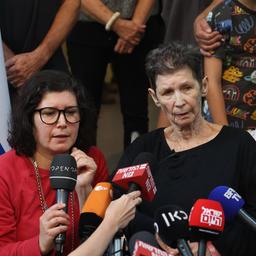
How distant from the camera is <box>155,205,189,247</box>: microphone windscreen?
208cm

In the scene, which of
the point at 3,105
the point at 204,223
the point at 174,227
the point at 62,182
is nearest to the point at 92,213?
the point at 62,182

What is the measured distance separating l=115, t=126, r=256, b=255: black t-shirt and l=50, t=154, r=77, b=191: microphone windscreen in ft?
1.71

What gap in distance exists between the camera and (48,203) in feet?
8.45

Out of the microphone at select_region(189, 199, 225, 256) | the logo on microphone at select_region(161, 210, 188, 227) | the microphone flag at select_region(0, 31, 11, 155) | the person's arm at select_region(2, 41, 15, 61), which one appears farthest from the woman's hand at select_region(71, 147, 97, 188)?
the person's arm at select_region(2, 41, 15, 61)

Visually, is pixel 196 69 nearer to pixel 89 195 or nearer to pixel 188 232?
pixel 89 195

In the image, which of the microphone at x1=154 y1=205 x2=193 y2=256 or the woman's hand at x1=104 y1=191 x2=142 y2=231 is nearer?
the microphone at x1=154 y1=205 x2=193 y2=256

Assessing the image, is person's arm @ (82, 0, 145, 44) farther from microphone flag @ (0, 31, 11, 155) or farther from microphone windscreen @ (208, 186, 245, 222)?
microphone windscreen @ (208, 186, 245, 222)

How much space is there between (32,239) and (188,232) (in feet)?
1.86

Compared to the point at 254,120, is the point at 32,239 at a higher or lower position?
lower

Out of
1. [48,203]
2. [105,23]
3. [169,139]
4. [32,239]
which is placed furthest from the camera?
[105,23]

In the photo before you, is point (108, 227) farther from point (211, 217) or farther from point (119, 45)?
point (119, 45)

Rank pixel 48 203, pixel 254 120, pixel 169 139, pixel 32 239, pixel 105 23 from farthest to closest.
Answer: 1. pixel 105 23
2. pixel 254 120
3. pixel 169 139
4. pixel 48 203
5. pixel 32 239

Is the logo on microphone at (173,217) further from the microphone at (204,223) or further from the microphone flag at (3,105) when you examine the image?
the microphone flag at (3,105)

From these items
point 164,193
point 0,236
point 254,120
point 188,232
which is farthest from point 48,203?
point 254,120
